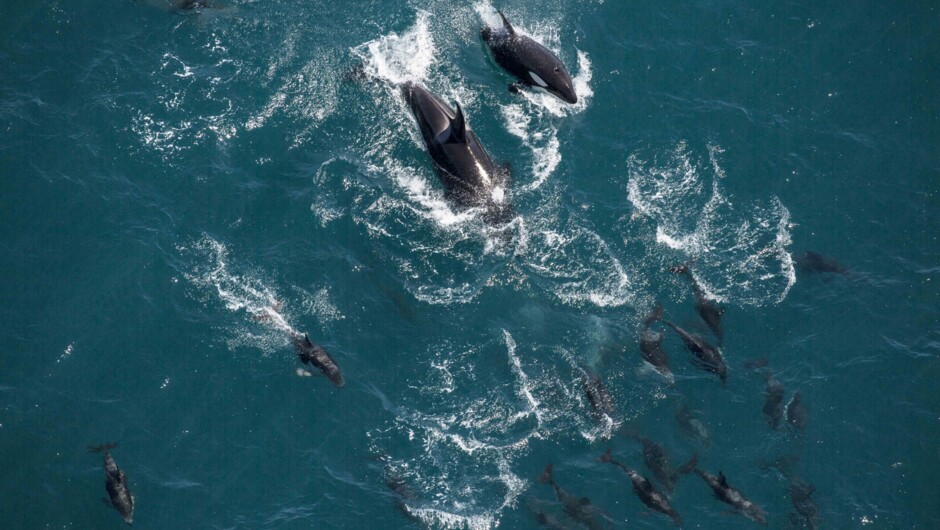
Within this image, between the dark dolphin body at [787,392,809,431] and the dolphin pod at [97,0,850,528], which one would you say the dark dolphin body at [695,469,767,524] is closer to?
the dolphin pod at [97,0,850,528]

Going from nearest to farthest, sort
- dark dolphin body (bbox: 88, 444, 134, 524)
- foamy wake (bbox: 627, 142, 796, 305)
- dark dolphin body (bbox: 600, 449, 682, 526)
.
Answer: dark dolphin body (bbox: 88, 444, 134, 524), dark dolphin body (bbox: 600, 449, 682, 526), foamy wake (bbox: 627, 142, 796, 305)

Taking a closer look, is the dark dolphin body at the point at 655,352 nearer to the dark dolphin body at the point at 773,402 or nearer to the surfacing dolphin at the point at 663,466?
the surfacing dolphin at the point at 663,466

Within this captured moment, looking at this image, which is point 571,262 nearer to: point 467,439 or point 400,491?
point 467,439

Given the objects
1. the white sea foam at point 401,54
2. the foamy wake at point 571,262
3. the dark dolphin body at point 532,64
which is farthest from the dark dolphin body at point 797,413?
the white sea foam at point 401,54

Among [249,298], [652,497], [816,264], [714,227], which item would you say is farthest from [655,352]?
[249,298]

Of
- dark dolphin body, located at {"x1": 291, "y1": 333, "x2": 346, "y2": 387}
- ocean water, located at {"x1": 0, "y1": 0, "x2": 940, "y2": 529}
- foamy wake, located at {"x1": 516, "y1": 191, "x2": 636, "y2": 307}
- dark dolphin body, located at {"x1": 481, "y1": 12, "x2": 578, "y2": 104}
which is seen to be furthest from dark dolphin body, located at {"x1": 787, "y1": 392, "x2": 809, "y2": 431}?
dark dolphin body, located at {"x1": 291, "y1": 333, "x2": 346, "y2": 387}

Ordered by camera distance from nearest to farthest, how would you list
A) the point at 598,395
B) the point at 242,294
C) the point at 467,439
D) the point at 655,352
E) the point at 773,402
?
the point at 467,439, the point at 598,395, the point at 773,402, the point at 655,352, the point at 242,294
